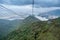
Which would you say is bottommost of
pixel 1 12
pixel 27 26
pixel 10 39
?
pixel 10 39

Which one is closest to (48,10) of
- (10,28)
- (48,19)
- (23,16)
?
(48,19)

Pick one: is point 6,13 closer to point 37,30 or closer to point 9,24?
point 9,24

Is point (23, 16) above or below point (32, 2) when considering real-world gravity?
below

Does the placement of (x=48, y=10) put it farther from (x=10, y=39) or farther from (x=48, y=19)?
(x=10, y=39)

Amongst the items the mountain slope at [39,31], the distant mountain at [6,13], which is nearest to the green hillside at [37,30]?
the mountain slope at [39,31]

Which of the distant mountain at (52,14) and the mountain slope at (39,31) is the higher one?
the distant mountain at (52,14)

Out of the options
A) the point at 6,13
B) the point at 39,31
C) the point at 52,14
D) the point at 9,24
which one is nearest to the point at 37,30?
the point at 39,31

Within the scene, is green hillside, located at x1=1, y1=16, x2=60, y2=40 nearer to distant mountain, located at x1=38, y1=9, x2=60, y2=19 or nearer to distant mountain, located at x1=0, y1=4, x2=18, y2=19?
distant mountain, located at x1=38, y1=9, x2=60, y2=19

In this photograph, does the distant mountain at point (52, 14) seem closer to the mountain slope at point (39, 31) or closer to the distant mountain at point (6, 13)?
the mountain slope at point (39, 31)
